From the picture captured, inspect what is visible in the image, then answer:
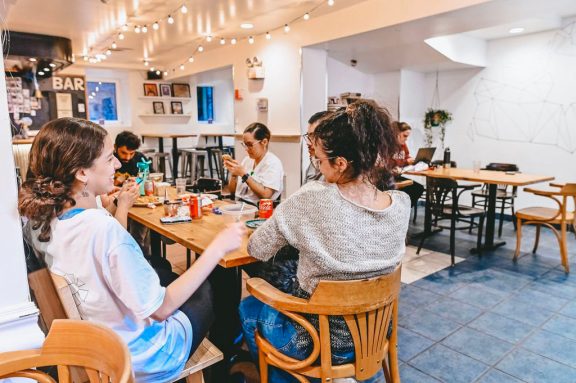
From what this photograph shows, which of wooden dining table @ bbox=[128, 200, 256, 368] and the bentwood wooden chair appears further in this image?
the bentwood wooden chair

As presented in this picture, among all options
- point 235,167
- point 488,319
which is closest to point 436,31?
point 235,167

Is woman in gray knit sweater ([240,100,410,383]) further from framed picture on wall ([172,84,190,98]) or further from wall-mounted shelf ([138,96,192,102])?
framed picture on wall ([172,84,190,98])

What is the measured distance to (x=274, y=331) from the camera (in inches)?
56.5

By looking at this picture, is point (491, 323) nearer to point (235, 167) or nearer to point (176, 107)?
point (235, 167)

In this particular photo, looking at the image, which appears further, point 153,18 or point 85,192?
point 153,18

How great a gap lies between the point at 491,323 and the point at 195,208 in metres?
2.05

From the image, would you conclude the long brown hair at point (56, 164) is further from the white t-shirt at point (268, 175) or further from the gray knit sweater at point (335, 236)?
the white t-shirt at point (268, 175)

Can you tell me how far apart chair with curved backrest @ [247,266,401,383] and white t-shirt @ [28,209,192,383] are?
37cm

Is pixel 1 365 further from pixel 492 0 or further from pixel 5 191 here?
pixel 492 0

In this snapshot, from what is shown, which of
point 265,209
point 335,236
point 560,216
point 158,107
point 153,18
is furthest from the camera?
point 158,107

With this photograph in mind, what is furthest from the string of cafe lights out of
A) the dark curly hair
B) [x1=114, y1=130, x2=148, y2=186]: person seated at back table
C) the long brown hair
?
the long brown hair

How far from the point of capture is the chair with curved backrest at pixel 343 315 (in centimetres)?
125


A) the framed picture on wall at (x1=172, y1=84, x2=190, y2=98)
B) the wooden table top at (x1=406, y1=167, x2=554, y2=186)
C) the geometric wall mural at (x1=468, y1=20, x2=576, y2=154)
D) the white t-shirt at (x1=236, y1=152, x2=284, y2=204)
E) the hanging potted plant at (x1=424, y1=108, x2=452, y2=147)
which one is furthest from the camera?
the framed picture on wall at (x1=172, y1=84, x2=190, y2=98)

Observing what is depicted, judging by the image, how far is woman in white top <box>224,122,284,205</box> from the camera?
2.87 meters
